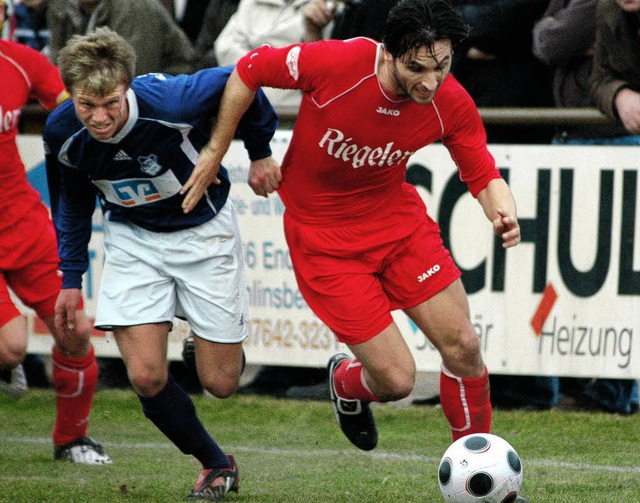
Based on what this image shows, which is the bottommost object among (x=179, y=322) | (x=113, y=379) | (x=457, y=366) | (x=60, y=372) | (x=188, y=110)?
(x=113, y=379)

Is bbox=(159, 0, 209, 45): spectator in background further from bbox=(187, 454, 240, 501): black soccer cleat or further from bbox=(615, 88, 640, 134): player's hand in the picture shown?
bbox=(187, 454, 240, 501): black soccer cleat

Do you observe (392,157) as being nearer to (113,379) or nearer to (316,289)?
(316,289)

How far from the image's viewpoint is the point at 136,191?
5.54 meters

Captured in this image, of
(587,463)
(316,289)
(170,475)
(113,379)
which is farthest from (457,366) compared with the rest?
(113,379)

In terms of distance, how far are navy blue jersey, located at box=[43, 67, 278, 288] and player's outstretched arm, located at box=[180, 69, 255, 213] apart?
0.09 meters

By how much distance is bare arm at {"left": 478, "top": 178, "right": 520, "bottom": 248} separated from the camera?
16.9 ft

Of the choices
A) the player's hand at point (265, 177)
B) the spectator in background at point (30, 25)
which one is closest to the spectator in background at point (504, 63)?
the player's hand at point (265, 177)

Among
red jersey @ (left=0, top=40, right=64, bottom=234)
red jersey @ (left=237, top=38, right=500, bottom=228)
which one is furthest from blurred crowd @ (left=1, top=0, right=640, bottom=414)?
red jersey @ (left=237, top=38, right=500, bottom=228)

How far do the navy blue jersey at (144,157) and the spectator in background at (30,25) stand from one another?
4463 mm

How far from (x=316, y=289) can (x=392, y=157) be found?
0.76 meters

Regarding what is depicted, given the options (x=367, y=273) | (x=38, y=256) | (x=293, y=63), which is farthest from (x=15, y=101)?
(x=367, y=273)

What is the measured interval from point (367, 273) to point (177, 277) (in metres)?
0.91

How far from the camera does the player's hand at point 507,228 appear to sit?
16.9 feet

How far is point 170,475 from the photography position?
247 inches
